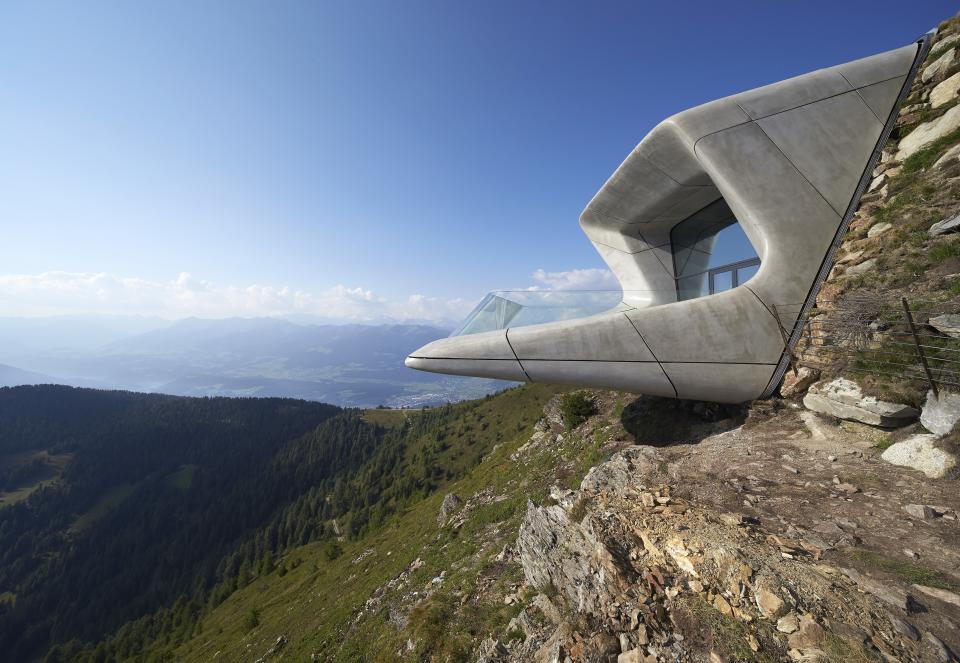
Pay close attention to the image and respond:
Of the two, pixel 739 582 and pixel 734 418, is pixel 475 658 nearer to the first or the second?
pixel 739 582

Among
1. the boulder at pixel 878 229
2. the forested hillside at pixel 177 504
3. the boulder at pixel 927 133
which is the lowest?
the forested hillside at pixel 177 504

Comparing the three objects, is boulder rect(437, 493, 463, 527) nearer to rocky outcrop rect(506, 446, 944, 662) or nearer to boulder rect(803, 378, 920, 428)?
rocky outcrop rect(506, 446, 944, 662)

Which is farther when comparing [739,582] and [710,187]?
[710,187]

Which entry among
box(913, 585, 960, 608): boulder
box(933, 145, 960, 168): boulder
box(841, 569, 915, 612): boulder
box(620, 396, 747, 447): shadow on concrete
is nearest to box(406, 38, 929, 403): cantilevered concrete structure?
box(620, 396, 747, 447): shadow on concrete

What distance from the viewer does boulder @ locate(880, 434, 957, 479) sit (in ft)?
20.7

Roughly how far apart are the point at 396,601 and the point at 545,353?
1278 centimetres

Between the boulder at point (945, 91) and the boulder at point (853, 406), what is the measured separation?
1067 cm

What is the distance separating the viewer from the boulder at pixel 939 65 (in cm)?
1207

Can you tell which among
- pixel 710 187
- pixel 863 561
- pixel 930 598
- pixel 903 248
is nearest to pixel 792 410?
pixel 903 248

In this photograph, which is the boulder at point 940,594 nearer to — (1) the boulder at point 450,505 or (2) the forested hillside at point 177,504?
(1) the boulder at point 450,505

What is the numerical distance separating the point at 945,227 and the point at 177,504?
214 metres

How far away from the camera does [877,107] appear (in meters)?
12.3

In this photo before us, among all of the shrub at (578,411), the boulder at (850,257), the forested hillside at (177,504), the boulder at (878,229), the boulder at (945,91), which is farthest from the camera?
the forested hillside at (177,504)

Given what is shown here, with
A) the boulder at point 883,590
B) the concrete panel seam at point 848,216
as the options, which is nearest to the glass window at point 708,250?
the concrete panel seam at point 848,216
